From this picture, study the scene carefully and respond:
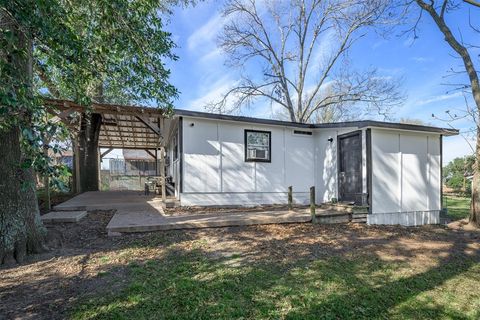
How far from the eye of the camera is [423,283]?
4.24 meters

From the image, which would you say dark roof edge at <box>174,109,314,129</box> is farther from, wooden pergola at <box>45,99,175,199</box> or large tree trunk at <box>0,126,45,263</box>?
large tree trunk at <box>0,126,45,263</box>

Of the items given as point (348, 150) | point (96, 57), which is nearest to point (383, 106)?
point (348, 150)

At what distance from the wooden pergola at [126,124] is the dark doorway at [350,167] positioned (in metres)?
5.34

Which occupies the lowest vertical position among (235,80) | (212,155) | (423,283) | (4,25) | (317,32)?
(423,283)

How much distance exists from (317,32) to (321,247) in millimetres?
19194

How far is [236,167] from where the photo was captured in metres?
9.48

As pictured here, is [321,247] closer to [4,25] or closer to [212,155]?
[212,155]

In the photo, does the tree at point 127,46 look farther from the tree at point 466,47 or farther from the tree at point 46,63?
the tree at point 466,47

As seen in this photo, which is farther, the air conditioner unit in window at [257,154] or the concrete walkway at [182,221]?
the air conditioner unit in window at [257,154]

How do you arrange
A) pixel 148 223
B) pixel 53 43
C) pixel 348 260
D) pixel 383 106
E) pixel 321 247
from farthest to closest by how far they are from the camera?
pixel 383 106 < pixel 148 223 < pixel 321 247 < pixel 348 260 < pixel 53 43

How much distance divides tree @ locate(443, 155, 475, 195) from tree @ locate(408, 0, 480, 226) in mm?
12546

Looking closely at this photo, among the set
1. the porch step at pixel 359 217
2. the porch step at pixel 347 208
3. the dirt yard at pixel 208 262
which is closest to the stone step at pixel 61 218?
the dirt yard at pixel 208 262

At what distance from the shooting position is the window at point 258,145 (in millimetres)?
9672

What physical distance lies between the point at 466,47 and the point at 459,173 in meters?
20.6
